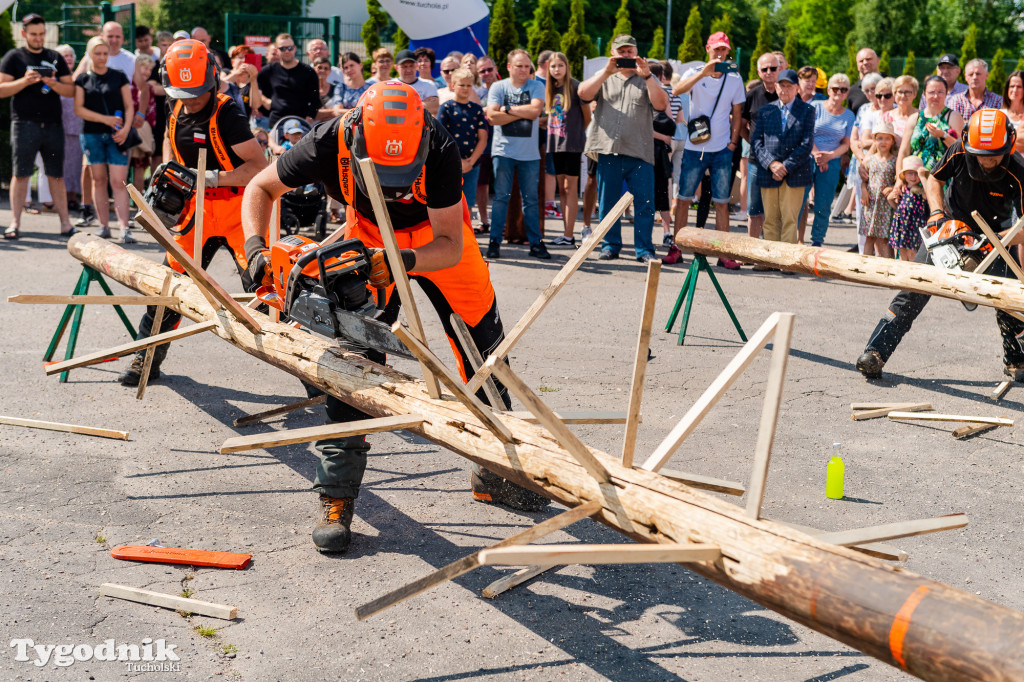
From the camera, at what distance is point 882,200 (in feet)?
29.8

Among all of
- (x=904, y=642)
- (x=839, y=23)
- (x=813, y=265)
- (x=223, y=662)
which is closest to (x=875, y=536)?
(x=904, y=642)

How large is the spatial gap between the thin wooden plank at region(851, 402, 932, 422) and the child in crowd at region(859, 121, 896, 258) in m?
3.67

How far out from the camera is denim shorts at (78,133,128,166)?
10.1m

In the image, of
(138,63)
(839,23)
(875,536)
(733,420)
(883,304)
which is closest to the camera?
(875,536)

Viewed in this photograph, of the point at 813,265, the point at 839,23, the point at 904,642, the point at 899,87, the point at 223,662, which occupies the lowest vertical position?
the point at 223,662

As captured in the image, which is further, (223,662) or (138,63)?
(138,63)

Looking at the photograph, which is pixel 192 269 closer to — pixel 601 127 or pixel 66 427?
pixel 66 427

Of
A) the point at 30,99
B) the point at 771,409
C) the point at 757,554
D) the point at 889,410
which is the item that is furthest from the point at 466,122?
the point at 757,554

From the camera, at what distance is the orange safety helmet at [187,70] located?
554 centimetres

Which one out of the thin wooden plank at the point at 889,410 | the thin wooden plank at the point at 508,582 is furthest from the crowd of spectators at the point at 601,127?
the thin wooden plank at the point at 508,582

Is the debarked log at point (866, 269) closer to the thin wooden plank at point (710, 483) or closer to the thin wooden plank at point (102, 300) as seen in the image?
the thin wooden plank at point (710, 483)

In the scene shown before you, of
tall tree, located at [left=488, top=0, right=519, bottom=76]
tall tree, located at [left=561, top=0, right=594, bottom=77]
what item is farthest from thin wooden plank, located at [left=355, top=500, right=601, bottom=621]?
tall tree, located at [left=488, top=0, right=519, bottom=76]

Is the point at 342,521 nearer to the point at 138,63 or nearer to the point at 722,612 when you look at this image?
the point at 722,612

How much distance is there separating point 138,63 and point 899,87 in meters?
8.02
